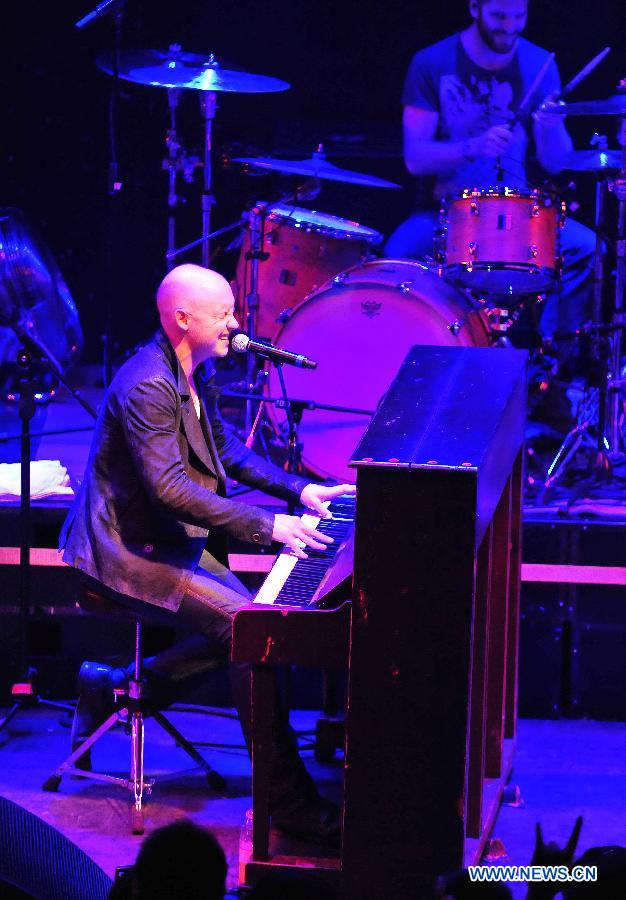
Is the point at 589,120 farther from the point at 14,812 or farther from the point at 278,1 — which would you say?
the point at 14,812

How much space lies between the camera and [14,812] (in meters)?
2.23

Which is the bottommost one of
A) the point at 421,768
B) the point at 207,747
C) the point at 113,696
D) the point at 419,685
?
the point at 207,747

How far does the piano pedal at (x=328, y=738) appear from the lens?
5.04 m

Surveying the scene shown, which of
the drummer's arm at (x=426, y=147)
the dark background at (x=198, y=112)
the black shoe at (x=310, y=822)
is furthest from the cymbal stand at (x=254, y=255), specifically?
the black shoe at (x=310, y=822)

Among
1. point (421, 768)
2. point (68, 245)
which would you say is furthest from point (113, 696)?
point (68, 245)

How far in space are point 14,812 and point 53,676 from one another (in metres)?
3.70

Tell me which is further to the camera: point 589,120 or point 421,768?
point 589,120

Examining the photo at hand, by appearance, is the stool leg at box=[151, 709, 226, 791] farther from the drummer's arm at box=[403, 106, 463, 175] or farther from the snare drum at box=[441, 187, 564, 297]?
the drummer's arm at box=[403, 106, 463, 175]

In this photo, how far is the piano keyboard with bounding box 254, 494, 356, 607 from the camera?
369 centimetres

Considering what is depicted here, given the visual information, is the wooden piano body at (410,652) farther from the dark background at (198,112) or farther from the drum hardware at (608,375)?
the dark background at (198,112)

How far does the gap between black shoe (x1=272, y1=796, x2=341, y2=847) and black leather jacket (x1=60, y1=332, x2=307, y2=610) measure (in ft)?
2.43

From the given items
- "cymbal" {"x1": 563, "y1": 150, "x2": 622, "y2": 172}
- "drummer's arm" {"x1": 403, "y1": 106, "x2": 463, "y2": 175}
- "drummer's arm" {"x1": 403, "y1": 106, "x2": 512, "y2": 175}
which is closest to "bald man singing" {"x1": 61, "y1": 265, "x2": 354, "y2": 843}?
"cymbal" {"x1": 563, "y1": 150, "x2": 622, "y2": 172}

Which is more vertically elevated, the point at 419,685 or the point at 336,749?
the point at 419,685

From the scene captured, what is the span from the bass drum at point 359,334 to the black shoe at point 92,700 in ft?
6.22
